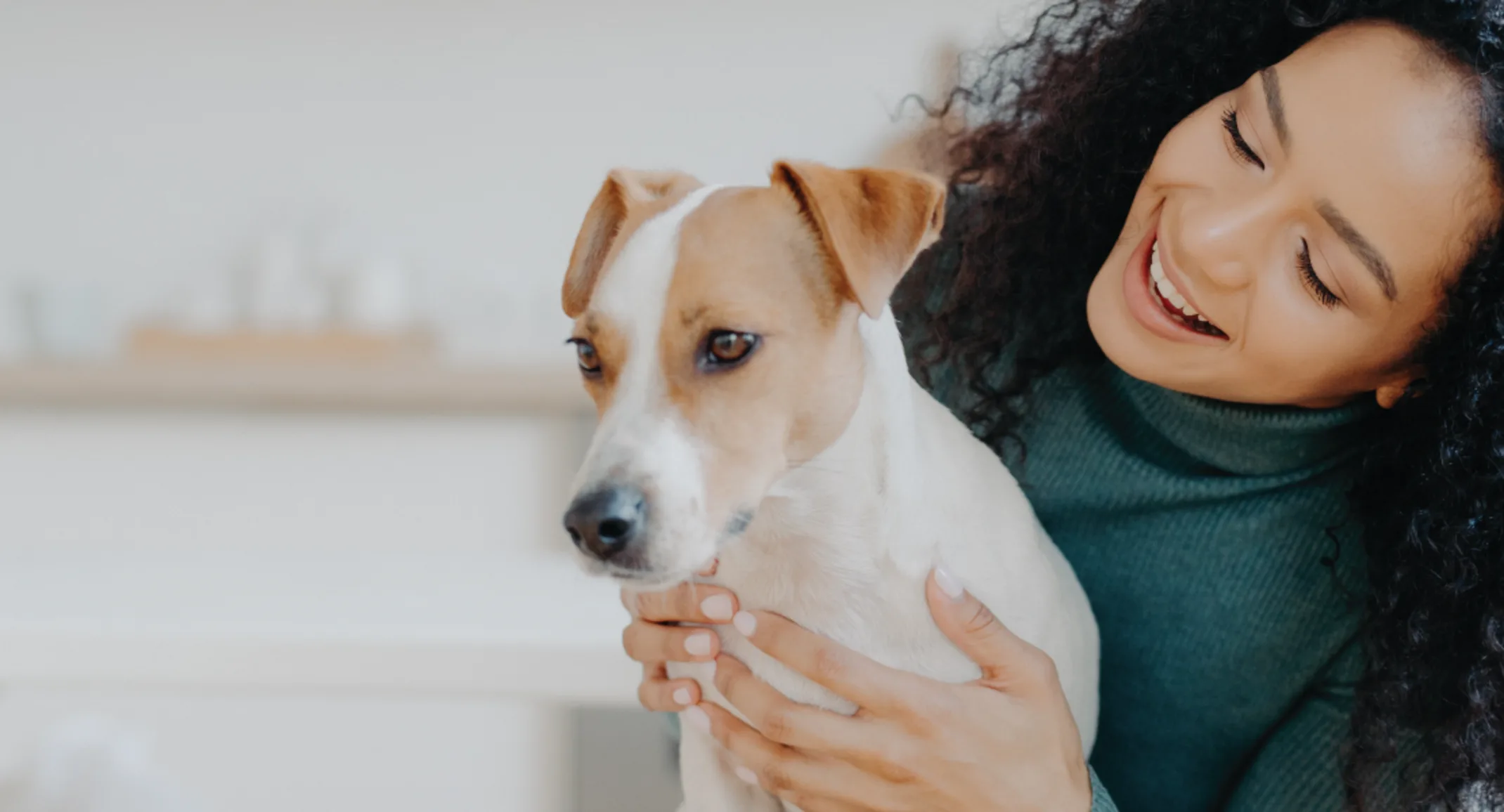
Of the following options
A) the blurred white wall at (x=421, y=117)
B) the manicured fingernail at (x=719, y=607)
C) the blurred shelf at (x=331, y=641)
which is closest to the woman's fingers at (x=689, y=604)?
the manicured fingernail at (x=719, y=607)

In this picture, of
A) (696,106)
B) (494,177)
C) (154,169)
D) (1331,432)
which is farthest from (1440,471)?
(154,169)

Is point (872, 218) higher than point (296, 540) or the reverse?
higher

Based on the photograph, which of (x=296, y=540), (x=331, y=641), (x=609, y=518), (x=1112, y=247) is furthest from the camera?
(x=296, y=540)

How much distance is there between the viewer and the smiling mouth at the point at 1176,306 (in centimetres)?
112

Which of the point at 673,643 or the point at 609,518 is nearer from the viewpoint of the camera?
the point at 609,518

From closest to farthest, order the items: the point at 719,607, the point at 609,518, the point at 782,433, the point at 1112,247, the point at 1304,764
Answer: the point at 609,518
the point at 782,433
the point at 719,607
the point at 1304,764
the point at 1112,247

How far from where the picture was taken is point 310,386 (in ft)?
8.25

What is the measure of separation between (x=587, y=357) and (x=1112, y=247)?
75 cm

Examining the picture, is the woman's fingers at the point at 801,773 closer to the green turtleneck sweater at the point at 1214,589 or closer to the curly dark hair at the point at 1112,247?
the green turtleneck sweater at the point at 1214,589

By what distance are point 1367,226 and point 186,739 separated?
2.85m

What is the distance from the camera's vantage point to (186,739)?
282 centimetres

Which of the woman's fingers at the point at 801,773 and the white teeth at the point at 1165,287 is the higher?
the white teeth at the point at 1165,287

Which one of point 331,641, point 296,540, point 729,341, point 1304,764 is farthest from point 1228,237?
point 296,540

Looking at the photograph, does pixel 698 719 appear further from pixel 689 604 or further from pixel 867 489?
pixel 867 489
